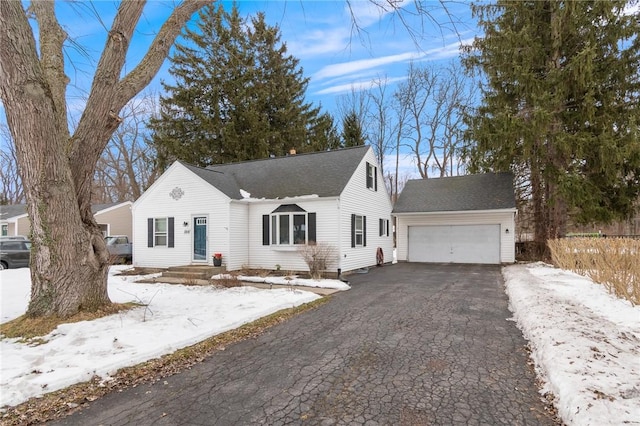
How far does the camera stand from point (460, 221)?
56.5 ft

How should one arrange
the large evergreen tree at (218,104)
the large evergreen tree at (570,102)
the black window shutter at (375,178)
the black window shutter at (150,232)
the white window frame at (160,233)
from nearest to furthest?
the large evergreen tree at (570,102) → the white window frame at (160,233) → the black window shutter at (150,232) → the black window shutter at (375,178) → the large evergreen tree at (218,104)

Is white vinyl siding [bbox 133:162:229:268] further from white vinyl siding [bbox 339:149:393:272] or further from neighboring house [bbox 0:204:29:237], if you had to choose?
neighboring house [bbox 0:204:29:237]

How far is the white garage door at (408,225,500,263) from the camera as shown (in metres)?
16.6

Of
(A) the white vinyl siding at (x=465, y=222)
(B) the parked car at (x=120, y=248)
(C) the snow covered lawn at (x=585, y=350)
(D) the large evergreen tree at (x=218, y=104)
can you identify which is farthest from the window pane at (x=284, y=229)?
(D) the large evergreen tree at (x=218, y=104)

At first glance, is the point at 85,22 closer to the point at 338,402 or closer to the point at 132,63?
the point at 132,63

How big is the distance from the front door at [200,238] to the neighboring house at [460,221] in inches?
364

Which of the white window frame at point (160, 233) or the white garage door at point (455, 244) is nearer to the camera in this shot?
the white window frame at point (160, 233)

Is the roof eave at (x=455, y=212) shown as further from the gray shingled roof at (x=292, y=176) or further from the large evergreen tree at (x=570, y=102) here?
the gray shingled roof at (x=292, y=176)

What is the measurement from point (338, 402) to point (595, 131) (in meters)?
17.0

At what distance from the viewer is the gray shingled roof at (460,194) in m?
16.5

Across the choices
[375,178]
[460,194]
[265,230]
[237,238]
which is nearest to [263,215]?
[265,230]

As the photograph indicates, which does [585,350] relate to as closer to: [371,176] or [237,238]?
[237,238]

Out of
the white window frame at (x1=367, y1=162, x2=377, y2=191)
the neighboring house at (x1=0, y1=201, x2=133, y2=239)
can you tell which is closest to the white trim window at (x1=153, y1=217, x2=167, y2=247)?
the white window frame at (x1=367, y1=162, x2=377, y2=191)

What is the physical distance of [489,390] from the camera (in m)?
3.62
